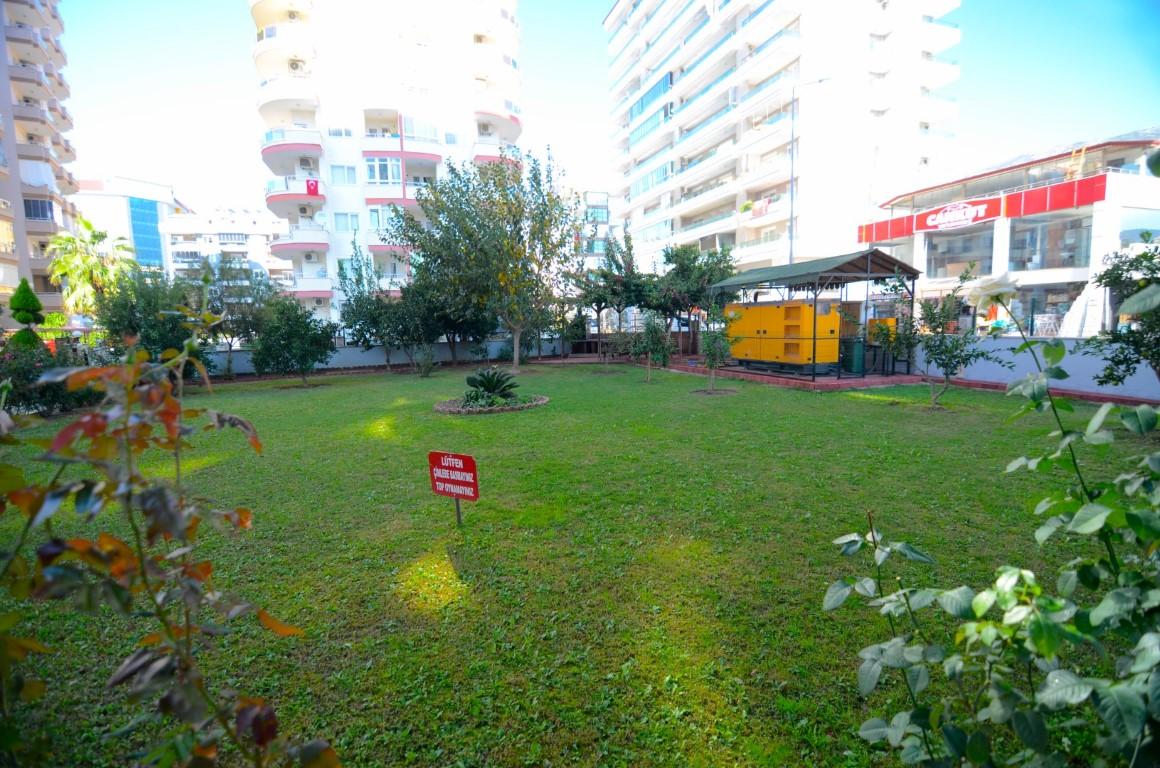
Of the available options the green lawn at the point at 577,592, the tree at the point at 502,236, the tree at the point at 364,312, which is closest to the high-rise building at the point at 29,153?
the tree at the point at 364,312

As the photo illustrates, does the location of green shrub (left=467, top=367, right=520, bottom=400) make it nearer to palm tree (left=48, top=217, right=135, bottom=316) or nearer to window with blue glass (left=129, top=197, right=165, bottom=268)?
palm tree (left=48, top=217, right=135, bottom=316)

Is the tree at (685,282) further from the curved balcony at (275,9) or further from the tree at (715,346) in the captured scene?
the curved balcony at (275,9)

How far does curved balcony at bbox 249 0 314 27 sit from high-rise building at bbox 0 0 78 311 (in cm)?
1467

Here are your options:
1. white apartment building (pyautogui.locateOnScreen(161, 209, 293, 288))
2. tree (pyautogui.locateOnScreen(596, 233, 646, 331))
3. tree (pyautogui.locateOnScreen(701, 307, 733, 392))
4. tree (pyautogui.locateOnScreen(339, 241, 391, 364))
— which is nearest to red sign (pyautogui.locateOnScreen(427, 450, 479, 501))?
tree (pyautogui.locateOnScreen(701, 307, 733, 392))

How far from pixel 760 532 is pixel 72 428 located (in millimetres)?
4605

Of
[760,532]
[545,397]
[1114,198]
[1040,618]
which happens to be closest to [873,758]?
[1040,618]

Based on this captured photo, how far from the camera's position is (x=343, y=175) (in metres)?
33.7

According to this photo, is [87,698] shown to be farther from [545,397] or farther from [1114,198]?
[1114,198]

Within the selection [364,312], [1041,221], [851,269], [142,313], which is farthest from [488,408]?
[1041,221]

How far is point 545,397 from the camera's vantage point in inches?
523

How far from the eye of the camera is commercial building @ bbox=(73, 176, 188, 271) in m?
82.6

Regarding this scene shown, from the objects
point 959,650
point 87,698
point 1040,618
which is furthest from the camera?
point 959,650

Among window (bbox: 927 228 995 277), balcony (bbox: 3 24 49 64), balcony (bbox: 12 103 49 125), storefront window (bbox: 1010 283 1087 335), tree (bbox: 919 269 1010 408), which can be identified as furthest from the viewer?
balcony (bbox: 12 103 49 125)

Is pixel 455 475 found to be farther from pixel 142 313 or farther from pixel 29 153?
pixel 29 153
